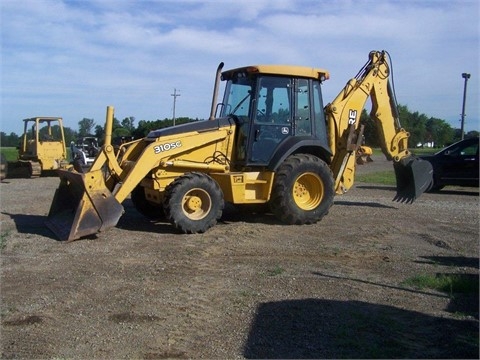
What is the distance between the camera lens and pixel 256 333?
530 centimetres

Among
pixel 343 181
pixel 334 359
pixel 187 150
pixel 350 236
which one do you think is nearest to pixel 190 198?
pixel 187 150

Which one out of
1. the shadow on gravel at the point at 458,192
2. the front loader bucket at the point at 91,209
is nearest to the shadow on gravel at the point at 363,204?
the shadow on gravel at the point at 458,192

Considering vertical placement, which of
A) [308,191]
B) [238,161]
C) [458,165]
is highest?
[238,161]

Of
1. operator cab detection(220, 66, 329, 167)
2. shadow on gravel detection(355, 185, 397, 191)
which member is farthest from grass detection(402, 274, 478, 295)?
shadow on gravel detection(355, 185, 397, 191)

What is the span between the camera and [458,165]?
17438mm

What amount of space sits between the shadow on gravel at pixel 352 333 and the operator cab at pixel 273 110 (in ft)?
16.8

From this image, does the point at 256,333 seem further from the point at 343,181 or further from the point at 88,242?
the point at 343,181

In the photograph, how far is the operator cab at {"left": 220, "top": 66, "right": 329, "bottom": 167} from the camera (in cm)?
1090

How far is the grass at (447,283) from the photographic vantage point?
6633mm

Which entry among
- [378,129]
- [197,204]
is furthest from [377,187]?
[197,204]

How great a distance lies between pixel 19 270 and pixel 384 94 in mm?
8246

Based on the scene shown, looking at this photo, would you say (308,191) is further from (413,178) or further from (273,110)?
(413,178)

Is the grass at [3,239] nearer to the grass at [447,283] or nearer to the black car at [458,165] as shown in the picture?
the grass at [447,283]

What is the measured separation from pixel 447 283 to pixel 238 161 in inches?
201
